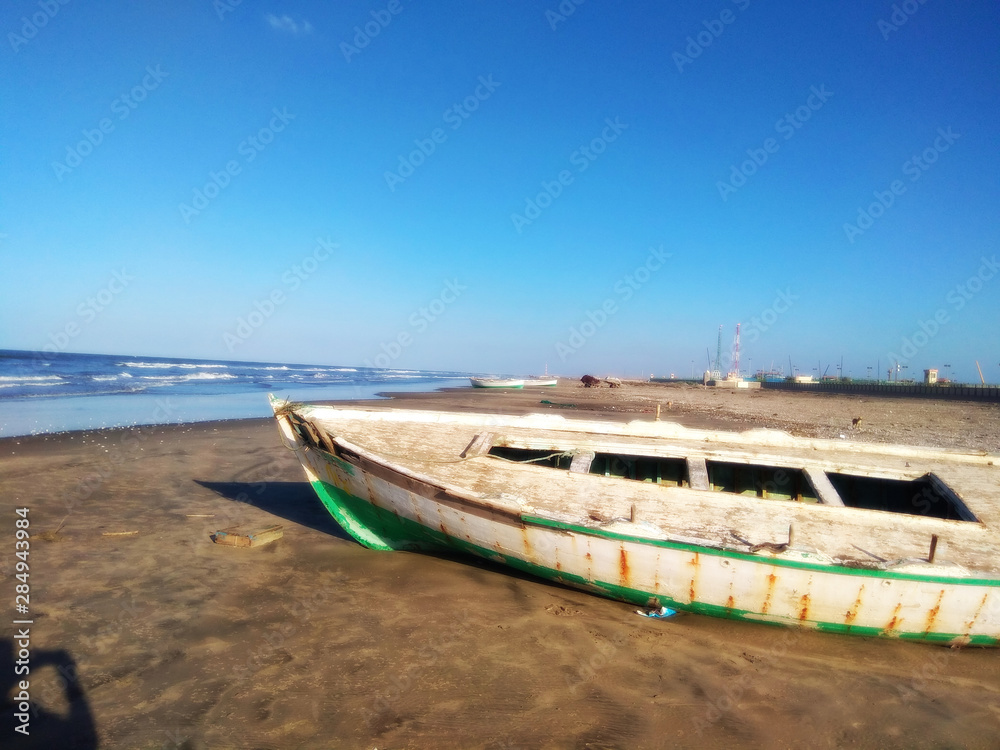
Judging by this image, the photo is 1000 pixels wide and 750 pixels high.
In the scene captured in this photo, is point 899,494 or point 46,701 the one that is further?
point 899,494

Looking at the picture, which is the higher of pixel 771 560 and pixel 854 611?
pixel 771 560

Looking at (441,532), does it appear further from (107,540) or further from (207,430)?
(207,430)

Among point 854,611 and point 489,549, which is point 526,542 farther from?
point 854,611

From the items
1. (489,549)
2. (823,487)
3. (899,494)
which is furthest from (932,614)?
(489,549)

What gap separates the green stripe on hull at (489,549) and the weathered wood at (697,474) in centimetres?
146

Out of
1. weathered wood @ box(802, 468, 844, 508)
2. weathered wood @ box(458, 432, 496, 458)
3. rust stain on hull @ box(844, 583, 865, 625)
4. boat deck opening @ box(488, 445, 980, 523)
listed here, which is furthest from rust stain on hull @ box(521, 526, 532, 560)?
weathered wood @ box(802, 468, 844, 508)

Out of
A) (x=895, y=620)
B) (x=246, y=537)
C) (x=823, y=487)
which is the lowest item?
(x=246, y=537)

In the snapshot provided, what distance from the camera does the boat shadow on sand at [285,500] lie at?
27.4 feet

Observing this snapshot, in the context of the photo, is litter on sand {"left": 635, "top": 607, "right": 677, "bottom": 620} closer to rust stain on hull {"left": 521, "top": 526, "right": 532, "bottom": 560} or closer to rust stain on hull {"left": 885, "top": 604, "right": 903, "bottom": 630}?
rust stain on hull {"left": 521, "top": 526, "right": 532, "bottom": 560}

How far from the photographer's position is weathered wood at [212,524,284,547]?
23.2 feet

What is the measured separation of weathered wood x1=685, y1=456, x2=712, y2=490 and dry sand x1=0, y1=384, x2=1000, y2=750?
1457 mm

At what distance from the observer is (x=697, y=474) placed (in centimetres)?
638

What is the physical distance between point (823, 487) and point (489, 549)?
3.92 m

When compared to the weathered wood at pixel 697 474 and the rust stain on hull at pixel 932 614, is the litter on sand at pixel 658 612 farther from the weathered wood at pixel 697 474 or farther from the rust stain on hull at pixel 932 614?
the rust stain on hull at pixel 932 614
